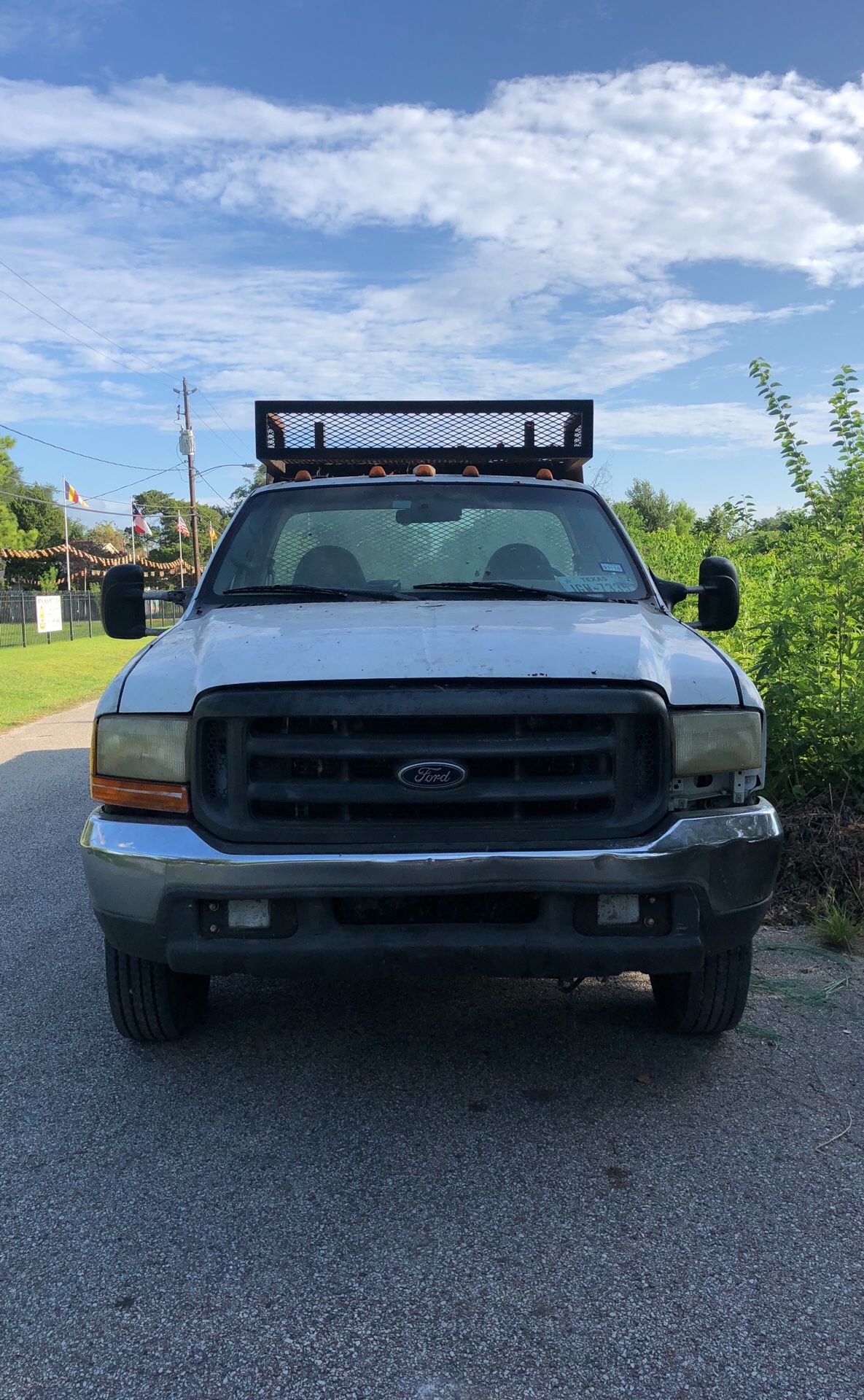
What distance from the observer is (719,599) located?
423cm

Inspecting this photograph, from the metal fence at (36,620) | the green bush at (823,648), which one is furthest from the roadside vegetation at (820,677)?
the metal fence at (36,620)

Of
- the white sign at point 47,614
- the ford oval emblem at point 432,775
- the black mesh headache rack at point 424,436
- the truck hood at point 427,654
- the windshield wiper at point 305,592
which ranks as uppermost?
the black mesh headache rack at point 424,436

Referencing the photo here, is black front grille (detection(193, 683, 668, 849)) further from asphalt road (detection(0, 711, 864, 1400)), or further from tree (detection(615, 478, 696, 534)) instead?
tree (detection(615, 478, 696, 534))

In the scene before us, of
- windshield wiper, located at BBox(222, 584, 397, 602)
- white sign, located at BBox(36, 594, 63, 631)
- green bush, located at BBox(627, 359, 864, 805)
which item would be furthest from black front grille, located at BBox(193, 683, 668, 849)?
white sign, located at BBox(36, 594, 63, 631)

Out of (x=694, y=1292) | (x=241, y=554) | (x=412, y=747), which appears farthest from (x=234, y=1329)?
(x=241, y=554)

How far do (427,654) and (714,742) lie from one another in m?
0.85

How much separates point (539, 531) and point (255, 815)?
202 cm

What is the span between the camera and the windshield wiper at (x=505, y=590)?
3875 millimetres

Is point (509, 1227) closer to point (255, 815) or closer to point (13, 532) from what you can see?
point (255, 815)

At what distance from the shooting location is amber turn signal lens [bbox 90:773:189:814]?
2.99m

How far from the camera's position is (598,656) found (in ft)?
9.98

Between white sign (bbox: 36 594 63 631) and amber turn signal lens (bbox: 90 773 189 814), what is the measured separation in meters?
26.4

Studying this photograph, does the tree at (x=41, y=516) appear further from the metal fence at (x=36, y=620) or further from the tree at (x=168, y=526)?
the metal fence at (x=36, y=620)

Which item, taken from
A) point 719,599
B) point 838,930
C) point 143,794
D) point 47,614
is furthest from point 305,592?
point 47,614
